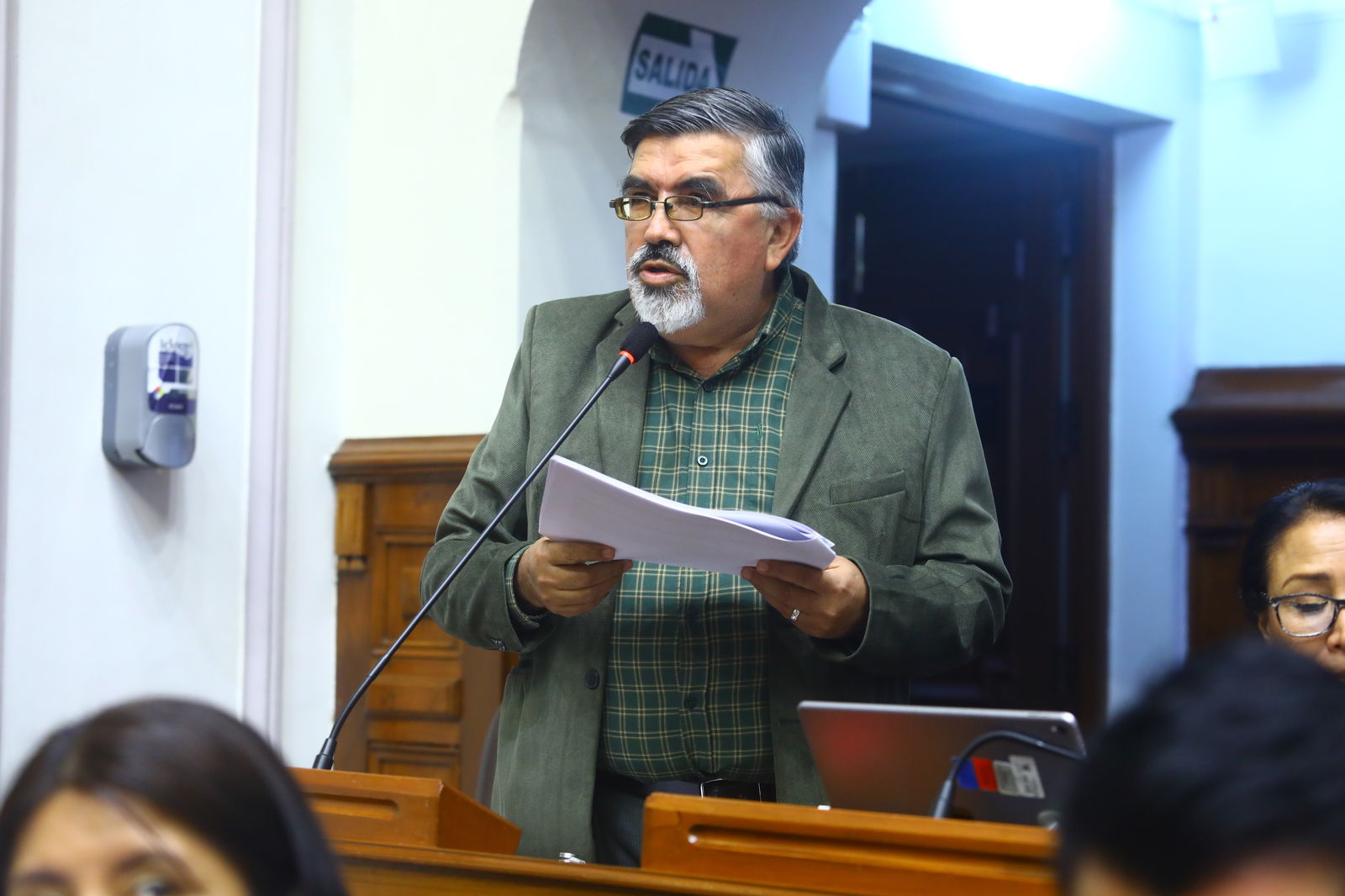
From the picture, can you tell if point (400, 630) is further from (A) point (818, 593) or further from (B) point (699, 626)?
(A) point (818, 593)

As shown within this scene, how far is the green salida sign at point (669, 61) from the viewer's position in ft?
11.2

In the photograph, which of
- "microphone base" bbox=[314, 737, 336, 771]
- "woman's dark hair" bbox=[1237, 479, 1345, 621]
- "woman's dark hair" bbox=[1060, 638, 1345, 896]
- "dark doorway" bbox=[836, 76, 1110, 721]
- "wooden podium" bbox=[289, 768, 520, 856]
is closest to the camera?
"woman's dark hair" bbox=[1060, 638, 1345, 896]

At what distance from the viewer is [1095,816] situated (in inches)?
23.9

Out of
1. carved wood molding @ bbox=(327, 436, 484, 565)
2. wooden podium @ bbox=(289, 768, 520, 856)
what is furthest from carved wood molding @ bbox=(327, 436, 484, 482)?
wooden podium @ bbox=(289, 768, 520, 856)

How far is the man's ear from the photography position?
224 centimetres

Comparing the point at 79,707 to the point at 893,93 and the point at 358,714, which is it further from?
the point at 893,93

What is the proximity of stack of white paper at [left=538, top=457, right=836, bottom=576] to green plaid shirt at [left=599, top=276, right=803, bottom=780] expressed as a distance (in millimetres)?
257

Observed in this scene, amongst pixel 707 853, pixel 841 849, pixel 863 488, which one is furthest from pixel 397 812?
pixel 863 488

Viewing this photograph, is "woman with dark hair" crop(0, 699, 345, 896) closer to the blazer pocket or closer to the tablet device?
the tablet device

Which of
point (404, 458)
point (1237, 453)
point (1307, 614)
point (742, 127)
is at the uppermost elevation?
point (742, 127)

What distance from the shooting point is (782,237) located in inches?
88.9

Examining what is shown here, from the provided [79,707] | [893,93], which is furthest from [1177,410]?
[79,707]

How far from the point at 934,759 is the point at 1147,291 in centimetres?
392

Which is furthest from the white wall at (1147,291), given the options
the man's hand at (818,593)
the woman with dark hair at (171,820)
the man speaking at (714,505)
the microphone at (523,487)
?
the woman with dark hair at (171,820)
